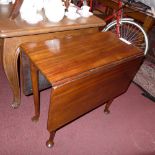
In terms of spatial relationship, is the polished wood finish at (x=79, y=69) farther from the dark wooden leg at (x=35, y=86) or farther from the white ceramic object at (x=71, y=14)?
the white ceramic object at (x=71, y=14)

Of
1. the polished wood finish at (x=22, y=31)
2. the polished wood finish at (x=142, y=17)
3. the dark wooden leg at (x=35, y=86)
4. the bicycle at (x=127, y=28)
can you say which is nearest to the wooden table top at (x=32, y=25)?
the polished wood finish at (x=22, y=31)

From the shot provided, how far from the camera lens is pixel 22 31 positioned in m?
1.16

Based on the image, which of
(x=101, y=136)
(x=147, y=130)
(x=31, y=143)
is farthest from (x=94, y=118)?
(x=31, y=143)

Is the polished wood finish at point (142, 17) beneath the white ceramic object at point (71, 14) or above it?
beneath

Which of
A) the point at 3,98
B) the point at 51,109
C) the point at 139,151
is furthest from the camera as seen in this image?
the point at 3,98

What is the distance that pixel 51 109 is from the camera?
3.35 feet

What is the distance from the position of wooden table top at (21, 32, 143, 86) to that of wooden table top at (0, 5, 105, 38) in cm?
8

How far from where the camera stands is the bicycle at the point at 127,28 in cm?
221

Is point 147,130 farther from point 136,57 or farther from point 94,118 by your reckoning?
point 136,57

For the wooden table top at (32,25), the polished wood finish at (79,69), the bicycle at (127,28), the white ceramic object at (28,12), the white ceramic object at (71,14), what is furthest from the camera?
the bicycle at (127,28)

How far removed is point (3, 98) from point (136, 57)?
49.8 inches

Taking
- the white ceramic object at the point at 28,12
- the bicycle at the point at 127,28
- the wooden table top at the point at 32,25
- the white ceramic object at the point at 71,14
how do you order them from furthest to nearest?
1. the bicycle at the point at 127,28
2. the white ceramic object at the point at 71,14
3. the white ceramic object at the point at 28,12
4. the wooden table top at the point at 32,25

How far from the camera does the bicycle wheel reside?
7.38 feet

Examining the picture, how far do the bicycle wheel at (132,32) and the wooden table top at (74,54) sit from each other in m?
0.90
